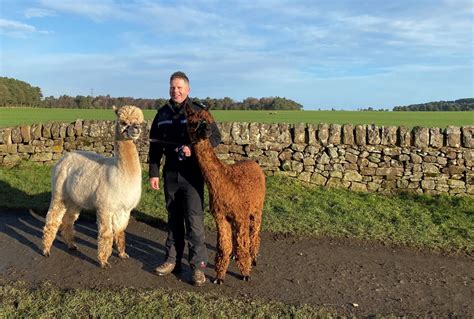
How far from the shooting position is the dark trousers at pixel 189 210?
543cm

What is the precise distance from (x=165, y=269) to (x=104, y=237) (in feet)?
2.97

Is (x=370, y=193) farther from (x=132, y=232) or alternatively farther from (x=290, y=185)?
(x=132, y=232)

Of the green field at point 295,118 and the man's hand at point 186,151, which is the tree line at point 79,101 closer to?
the green field at point 295,118

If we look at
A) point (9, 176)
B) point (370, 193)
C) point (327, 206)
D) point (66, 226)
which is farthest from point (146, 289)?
point (9, 176)

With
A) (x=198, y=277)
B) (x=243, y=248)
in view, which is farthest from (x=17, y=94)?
(x=243, y=248)

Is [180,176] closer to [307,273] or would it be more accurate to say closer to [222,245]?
[222,245]

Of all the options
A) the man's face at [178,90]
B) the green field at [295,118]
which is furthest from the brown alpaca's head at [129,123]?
the green field at [295,118]

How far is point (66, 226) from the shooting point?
21.1 ft

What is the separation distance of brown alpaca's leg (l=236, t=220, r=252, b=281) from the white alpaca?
1452 mm

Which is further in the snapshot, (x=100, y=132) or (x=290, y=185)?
(x=100, y=132)

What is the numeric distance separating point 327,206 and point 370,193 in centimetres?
179

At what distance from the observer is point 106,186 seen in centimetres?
559

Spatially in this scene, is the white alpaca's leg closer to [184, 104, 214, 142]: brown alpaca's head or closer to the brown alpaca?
the brown alpaca

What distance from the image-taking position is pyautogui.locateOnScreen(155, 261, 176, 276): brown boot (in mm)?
5441
